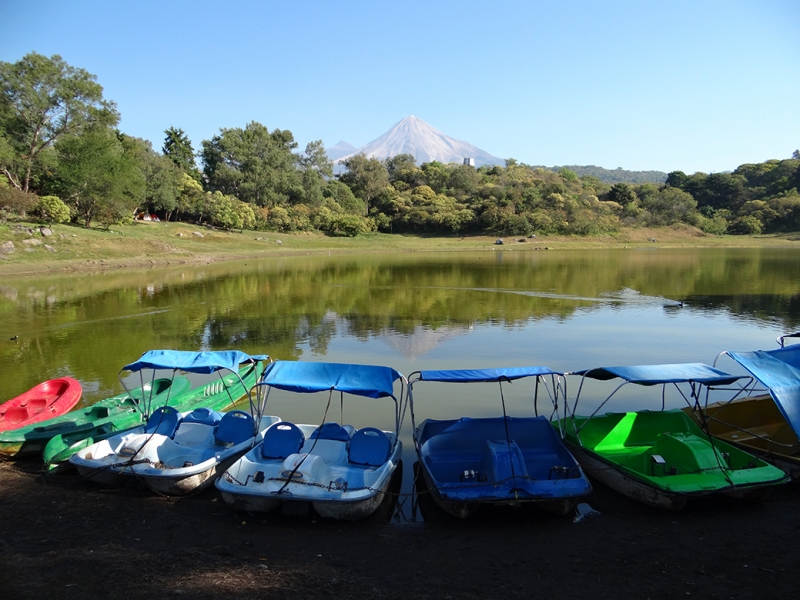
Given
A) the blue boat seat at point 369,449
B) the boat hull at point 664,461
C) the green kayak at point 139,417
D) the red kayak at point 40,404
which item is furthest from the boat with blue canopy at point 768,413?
the red kayak at point 40,404

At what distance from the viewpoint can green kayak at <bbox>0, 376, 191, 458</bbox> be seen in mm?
11680

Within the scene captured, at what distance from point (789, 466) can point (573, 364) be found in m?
9.09

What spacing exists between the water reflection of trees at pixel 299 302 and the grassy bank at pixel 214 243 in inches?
209

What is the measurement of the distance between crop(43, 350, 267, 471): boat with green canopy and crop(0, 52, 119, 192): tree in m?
57.1

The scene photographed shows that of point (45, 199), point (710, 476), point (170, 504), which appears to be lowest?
point (170, 504)

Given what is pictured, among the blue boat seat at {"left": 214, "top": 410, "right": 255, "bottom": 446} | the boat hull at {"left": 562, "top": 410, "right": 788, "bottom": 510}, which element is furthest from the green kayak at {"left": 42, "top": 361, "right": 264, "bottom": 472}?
the boat hull at {"left": 562, "top": 410, "right": 788, "bottom": 510}

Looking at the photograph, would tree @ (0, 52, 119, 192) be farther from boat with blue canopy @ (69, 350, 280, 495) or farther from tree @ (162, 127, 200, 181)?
boat with blue canopy @ (69, 350, 280, 495)

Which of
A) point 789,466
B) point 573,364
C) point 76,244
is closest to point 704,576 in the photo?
point 789,466

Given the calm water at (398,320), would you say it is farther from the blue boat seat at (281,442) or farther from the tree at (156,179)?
the tree at (156,179)

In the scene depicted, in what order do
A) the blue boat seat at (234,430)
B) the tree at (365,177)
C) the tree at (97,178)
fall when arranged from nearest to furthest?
the blue boat seat at (234,430)
the tree at (97,178)
the tree at (365,177)

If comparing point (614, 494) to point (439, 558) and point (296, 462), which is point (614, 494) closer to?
point (439, 558)

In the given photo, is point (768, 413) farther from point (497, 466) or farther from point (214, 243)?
point (214, 243)

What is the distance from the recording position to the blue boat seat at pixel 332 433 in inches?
465

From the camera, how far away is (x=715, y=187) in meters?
127
